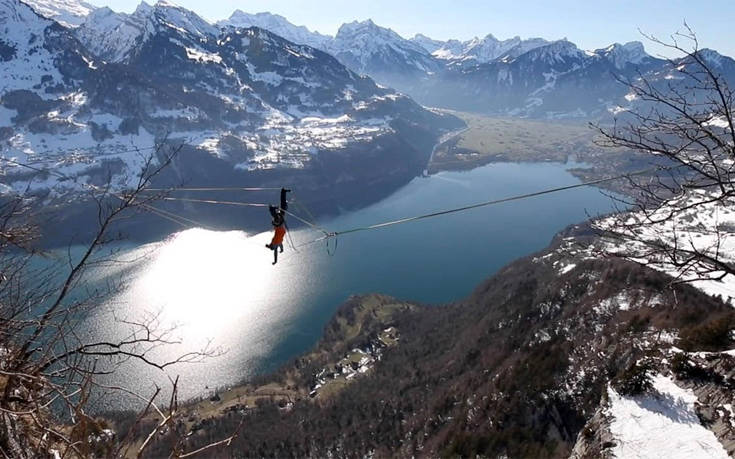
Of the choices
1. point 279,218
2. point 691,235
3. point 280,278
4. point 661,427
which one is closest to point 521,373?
point 691,235

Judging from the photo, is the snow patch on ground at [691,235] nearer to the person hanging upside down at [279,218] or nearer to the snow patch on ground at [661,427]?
the snow patch on ground at [661,427]

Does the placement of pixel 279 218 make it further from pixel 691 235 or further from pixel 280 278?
pixel 280 278

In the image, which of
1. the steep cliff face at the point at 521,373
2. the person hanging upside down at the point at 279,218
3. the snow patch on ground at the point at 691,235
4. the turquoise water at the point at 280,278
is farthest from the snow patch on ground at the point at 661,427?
the turquoise water at the point at 280,278

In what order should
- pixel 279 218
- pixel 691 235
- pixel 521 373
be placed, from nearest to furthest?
pixel 279 218 → pixel 691 235 → pixel 521 373

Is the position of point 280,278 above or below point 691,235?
below

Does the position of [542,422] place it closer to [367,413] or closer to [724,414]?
[724,414]
